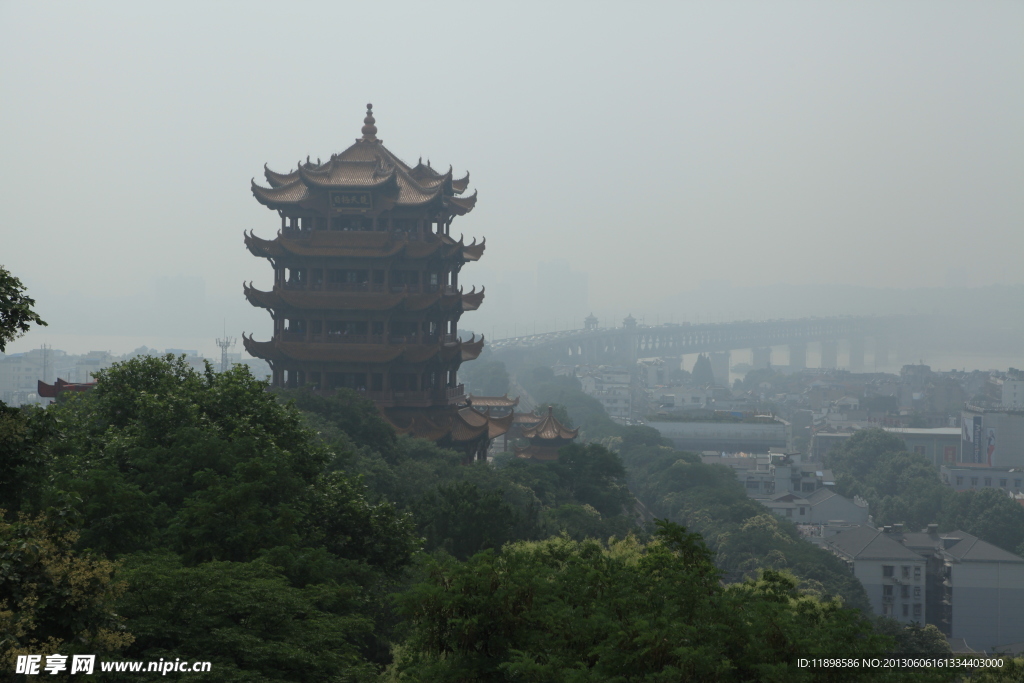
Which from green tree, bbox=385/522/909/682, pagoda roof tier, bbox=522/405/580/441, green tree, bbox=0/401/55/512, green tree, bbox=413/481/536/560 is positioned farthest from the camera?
pagoda roof tier, bbox=522/405/580/441

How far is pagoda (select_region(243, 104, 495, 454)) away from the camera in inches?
1816

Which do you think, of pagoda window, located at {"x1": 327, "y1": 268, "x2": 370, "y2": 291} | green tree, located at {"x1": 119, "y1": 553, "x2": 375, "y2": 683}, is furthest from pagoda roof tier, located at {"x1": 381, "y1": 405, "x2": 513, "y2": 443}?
green tree, located at {"x1": 119, "y1": 553, "x2": 375, "y2": 683}

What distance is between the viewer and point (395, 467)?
3828 cm

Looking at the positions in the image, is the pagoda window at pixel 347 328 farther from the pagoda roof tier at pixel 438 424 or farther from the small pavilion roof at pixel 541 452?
the small pavilion roof at pixel 541 452

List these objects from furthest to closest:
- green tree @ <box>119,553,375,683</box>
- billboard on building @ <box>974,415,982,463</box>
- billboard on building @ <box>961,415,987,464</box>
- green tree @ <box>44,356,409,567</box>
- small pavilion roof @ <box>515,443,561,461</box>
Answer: billboard on building @ <box>974,415,982,463</box> < billboard on building @ <box>961,415,987,464</box> < small pavilion roof @ <box>515,443,561,461</box> < green tree @ <box>44,356,409,567</box> < green tree @ <box>119,553,375,683</box>

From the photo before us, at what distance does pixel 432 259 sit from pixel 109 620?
3548cm

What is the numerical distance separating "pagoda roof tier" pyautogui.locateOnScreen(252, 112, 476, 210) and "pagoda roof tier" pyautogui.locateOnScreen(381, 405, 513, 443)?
9.23m

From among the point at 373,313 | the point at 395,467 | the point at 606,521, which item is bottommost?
the point at 606,521

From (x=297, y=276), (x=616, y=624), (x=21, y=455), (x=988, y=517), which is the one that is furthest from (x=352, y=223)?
(x=988, y=517)

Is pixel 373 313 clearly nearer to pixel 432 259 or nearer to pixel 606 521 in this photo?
pixel 432 259

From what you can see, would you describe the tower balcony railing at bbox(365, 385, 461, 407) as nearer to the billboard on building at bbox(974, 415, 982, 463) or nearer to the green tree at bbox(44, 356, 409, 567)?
the green tree at bbox(44, 356, 409, 567)

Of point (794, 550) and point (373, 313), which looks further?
point (794, 550)

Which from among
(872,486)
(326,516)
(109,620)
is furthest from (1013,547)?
(109,620)

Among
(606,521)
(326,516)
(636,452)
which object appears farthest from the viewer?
(636,452)
